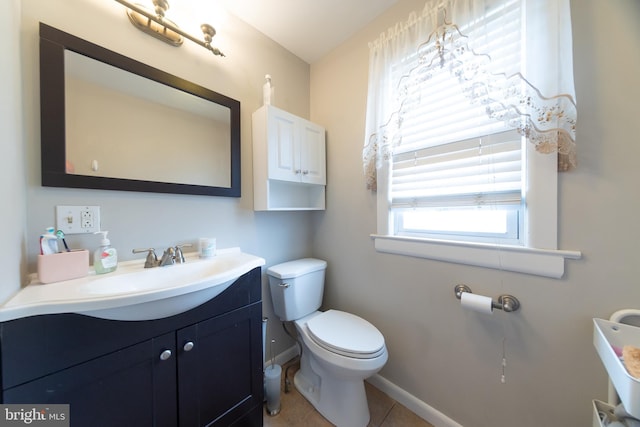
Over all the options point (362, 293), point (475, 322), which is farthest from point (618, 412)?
point (362, 293)

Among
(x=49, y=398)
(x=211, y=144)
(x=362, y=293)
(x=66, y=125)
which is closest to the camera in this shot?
(x=49, y=398)

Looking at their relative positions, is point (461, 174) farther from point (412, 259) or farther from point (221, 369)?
point (221, 369)

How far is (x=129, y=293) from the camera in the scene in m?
0.67

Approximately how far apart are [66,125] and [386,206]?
5.06 feet

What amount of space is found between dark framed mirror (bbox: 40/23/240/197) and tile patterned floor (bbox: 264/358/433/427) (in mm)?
1313

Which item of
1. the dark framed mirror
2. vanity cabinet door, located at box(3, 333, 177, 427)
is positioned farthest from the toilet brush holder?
the dark framed mirror

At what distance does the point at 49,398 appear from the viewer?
0.60m

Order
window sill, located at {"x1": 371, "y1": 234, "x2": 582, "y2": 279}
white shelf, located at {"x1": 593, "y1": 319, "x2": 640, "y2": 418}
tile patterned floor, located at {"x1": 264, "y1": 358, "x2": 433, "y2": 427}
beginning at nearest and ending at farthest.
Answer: white shelf, located at {"x1": 593, "y1": 319, "x2": 640, "y2": 418} → window sill, located at {"x1": 371, "y1": 234, "x2": 582, "y2": 279} → tile patterned floor, located at {"x1": 264, "y1": 358, "x2": 433, "y2": 427}

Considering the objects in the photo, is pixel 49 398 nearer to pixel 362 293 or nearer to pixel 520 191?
pixel 362 293

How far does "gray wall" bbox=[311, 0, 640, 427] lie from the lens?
74 centimetres

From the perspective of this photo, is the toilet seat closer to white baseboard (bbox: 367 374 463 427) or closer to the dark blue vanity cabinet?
the dark blue vanity cabinet

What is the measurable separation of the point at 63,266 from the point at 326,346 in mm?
1134

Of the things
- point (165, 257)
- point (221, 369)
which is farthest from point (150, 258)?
point (221, 369)

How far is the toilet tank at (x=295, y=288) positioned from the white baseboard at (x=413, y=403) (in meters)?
0.61
